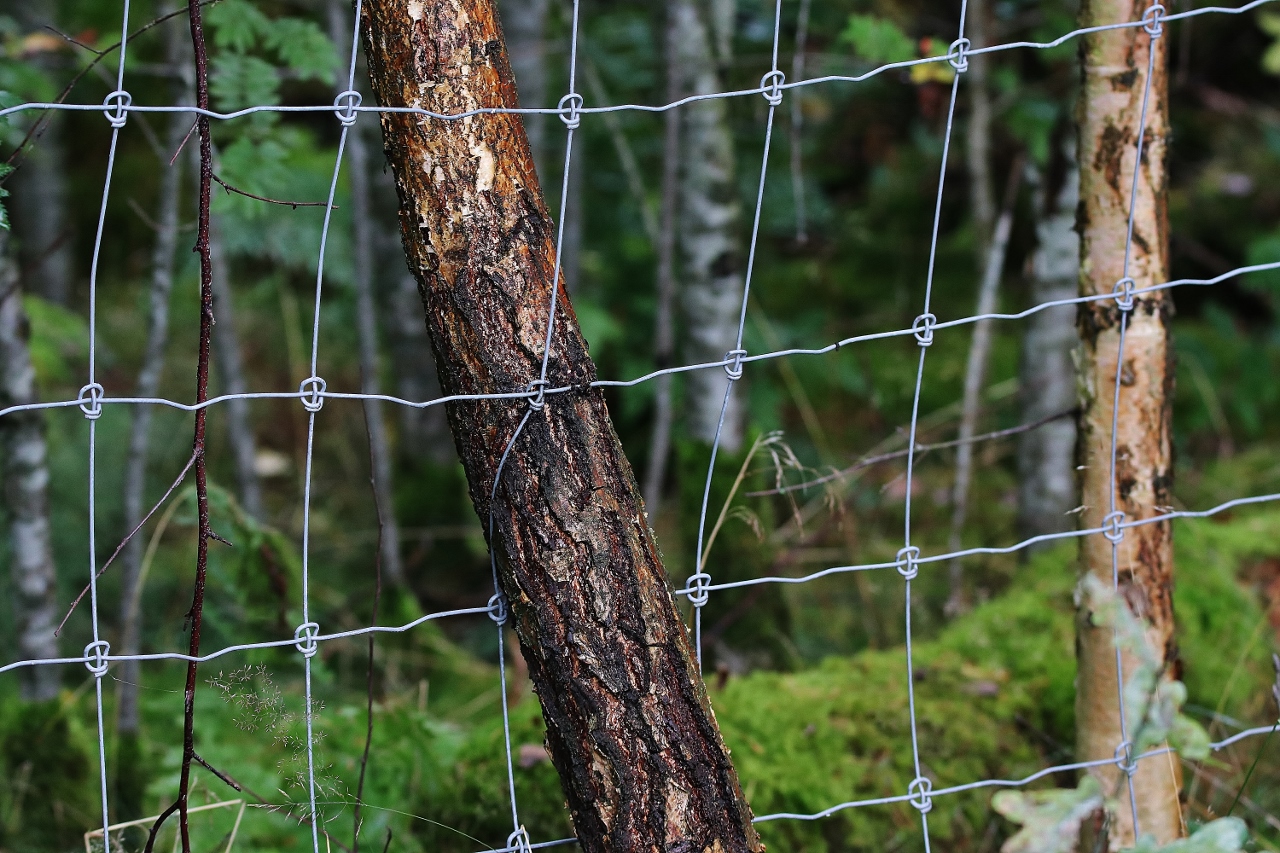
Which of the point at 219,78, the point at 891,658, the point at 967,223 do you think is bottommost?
the point at 891,658

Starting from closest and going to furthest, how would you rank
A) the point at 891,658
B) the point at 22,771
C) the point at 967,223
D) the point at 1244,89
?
the point at 22,771, the point at 891,658, the point at 967,223, the point at 1244,89

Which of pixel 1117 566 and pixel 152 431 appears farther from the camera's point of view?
pixel 152 431

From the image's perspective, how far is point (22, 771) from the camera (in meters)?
2.33

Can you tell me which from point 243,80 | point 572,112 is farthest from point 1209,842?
point 243,80

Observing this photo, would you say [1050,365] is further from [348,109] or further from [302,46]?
[348,109]

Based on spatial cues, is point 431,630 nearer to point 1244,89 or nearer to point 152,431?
point 152,431

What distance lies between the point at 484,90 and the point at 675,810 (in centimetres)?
103

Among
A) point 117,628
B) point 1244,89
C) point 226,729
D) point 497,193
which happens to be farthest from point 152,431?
point 1244,89

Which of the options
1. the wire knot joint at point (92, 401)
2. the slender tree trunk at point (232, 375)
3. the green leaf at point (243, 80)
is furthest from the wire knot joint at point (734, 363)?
the slender tree trunk at point (232, 375)

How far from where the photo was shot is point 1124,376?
6.33 ft

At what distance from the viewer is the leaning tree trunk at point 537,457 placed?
1.43 metres

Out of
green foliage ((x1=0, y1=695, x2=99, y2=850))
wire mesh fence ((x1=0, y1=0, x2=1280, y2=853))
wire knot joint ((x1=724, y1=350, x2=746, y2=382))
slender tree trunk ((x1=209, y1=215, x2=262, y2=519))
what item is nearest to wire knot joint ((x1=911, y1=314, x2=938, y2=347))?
wire mesh fence ((x1=0, y1=0, x2=1280, y2=853))

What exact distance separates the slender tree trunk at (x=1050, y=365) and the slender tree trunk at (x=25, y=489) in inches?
109

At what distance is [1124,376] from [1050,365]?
1597mm
